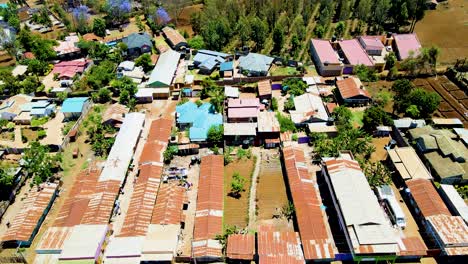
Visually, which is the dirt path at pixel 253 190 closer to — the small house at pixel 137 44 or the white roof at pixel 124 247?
the white roof at pixel 124 247

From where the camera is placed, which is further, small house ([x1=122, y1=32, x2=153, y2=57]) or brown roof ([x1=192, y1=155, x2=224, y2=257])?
small house ([x1=122, y1=32, x2=153, y2=57])

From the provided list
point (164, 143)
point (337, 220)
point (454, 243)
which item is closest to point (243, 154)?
point (164, 143)

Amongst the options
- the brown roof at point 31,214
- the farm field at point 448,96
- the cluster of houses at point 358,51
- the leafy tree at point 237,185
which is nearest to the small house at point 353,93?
the cluster of houses at point 358,51

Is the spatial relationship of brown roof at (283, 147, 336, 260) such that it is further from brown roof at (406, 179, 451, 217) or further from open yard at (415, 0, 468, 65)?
open yard at (415, 0, 468, 65)

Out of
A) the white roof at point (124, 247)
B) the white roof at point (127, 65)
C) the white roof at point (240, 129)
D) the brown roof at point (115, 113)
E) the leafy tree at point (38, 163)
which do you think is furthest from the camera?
the white roof at point (127, 65)

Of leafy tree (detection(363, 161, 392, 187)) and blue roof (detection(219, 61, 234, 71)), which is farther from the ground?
blue roof (detection(219, 61, 234, 71))

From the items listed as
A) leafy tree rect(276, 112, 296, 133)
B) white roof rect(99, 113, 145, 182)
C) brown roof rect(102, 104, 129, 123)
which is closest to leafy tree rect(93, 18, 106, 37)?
brown roof rect(102, 104, 129, 123)
